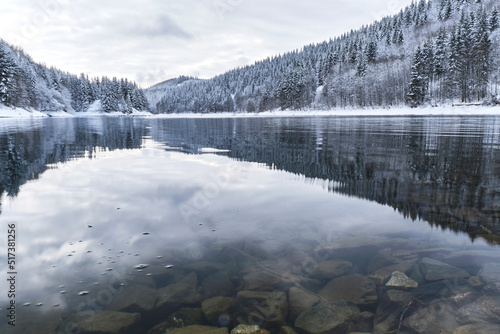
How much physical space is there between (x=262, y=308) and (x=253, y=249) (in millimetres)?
1514

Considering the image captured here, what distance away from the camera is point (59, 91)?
140 meters

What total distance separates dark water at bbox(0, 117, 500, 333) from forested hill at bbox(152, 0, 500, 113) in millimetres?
72751

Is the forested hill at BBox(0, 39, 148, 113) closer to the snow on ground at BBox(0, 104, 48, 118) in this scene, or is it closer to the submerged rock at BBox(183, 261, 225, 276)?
the snow on ground at BBox(0, 104, 48, 118)

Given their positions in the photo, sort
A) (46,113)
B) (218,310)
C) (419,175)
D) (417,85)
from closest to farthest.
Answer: (218,310) → (419,175) → (417,85) → (46,113)

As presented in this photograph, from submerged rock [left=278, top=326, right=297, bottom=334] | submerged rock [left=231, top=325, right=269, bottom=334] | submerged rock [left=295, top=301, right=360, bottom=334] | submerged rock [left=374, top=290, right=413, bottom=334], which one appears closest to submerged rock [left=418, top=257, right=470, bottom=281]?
submerged rock [left=374, top=290, right=413, bottom=334]

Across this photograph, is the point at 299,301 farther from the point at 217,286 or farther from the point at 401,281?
the point at 401,281

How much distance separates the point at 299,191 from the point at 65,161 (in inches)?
422

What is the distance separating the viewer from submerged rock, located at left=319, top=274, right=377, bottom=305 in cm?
386

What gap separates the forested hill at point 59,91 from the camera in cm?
8944

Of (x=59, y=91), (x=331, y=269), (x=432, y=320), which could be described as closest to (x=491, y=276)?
(x=432, y=320)

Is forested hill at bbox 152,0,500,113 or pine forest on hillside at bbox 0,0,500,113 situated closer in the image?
forested hill at bbox 152,0,500,113

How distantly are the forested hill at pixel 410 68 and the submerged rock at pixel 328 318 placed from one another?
77.0 m

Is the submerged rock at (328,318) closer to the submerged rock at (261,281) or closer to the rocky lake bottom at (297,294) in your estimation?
the rocky lake bottom at (297,294)

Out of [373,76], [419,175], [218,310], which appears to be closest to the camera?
[218,310]
